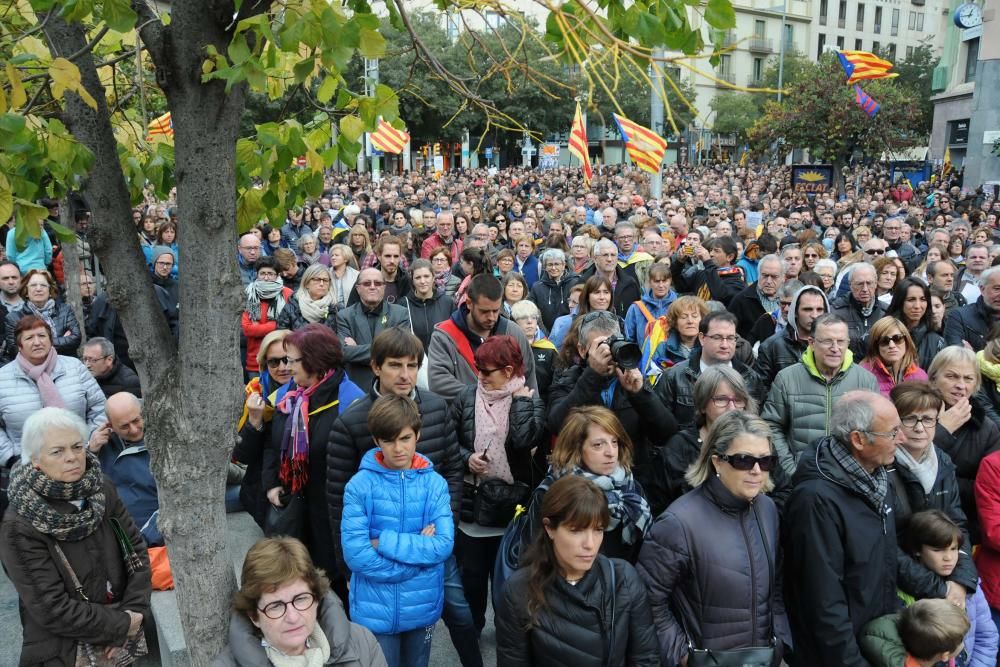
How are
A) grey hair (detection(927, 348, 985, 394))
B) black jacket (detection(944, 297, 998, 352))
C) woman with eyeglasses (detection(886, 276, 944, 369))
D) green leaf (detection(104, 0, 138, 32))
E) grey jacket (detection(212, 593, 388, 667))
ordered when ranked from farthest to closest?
black jacket (detection(944, 297, 998, 352)) < woman with eyeglasses (detection(886, 276, 944, 369)) < grey hair (detection(927, 348, 985, 394)) < grey jacket (detection(212, 593, 388, 667)) < green leaf (detection(104, 0, 138, 32))

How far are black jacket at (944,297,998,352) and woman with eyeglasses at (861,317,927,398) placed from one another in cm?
148

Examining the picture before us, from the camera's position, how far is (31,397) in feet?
16.5

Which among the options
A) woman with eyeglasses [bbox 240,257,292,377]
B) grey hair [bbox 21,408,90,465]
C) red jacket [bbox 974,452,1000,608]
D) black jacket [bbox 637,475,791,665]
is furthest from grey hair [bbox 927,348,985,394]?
woman with eyeglasses [bbox 240,257,292,377]

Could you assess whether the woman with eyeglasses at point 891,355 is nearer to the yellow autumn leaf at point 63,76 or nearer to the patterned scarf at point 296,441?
the patterned scarf at point 296,441

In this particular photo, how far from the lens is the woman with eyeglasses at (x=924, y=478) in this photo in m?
3.57

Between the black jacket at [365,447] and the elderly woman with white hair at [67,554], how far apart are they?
88cm

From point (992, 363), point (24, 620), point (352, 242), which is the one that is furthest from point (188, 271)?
point (352, 242)

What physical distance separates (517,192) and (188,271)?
78.0 feet

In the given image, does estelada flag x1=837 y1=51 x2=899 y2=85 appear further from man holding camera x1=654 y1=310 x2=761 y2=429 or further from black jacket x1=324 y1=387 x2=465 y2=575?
black jacket x1=324 y1=387 x2=465 y2=575

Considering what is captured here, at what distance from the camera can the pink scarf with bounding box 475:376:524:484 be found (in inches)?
161

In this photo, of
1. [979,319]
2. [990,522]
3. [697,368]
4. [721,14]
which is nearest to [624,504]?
[697,368]

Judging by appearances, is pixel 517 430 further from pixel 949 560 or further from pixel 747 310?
pixel 747 310

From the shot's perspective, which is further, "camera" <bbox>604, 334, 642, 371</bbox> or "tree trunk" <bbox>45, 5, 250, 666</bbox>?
"camera" <bbox>604, 334, 642, 371</bbox>

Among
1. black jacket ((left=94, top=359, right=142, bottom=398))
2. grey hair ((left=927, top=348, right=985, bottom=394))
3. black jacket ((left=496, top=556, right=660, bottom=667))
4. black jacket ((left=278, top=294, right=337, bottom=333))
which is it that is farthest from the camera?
black jacket ((left=278, top=294, right=337, bottom=333))
